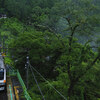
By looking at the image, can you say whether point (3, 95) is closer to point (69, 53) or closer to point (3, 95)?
point (3, 95)

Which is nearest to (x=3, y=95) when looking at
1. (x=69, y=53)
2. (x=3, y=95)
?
(x=3, y=95)

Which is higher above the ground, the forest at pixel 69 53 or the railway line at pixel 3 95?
the forest at pixel 69 53

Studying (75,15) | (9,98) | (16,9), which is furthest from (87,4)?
(16,9)

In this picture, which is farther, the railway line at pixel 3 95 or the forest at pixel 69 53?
the railway line at pixel 3 95

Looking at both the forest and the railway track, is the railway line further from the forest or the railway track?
the forest

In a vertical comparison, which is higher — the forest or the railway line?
the forest

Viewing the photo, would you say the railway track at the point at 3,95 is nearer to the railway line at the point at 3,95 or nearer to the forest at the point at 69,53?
the railway line at the point at 3,95

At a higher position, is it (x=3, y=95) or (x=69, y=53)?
(x=69, y=53)

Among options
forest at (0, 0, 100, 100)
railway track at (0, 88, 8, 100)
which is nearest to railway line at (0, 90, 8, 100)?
railway track at (0, 88, 8, 100)

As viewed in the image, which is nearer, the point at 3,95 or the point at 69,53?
the point at 69,53

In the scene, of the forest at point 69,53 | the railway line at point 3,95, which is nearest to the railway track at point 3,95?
the railway line at point 3,95

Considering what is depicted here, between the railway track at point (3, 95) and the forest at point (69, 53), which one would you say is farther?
the railway track at point (3, 95)

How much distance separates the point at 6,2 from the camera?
34.7 meters

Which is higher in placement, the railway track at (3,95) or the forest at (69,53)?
the forest at (69,53)
